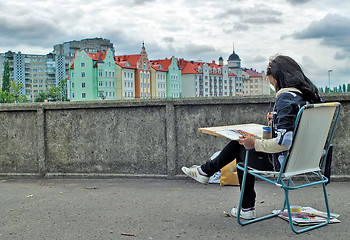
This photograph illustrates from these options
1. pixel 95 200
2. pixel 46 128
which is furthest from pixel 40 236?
pixel 46 128

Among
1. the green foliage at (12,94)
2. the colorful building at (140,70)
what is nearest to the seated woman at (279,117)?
the colorful building at (140,70)

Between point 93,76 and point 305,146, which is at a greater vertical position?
point 93,76

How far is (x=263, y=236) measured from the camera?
3.73 m

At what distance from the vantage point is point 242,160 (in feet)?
13.1

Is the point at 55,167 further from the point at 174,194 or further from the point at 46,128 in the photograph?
the point at 174,194

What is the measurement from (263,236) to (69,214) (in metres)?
1.94

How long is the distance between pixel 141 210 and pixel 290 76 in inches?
80.2

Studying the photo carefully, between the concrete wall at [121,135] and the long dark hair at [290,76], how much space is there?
7.46ft

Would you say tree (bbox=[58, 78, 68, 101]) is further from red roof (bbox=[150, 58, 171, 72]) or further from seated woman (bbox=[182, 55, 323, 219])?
seated woman (bbox=[182, 55, 323, 219])

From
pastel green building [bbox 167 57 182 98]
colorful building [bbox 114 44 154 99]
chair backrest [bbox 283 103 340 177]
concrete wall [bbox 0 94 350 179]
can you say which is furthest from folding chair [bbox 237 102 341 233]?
pastel green building [bbox 167 57 182 98]

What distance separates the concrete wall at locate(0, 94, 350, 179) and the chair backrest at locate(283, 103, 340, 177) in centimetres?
226

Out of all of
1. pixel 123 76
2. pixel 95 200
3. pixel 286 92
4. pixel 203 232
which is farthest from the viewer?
pixel 123 76

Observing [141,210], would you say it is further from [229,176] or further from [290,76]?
[290,76]

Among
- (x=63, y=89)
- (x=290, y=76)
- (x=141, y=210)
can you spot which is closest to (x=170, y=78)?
(x=63, y=89)
